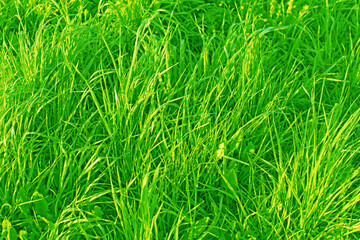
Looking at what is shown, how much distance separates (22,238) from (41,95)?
2.38ft

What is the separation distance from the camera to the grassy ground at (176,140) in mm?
1733

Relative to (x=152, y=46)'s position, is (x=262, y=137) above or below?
below

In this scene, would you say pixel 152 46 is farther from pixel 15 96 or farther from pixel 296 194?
pixel 296 194

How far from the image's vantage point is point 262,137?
7.04ft

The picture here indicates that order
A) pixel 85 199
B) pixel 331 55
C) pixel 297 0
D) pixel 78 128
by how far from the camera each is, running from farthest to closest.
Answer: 1. pixel 297 0
2. pixel 331 55
3. pixel 78 128
4. pixel 85 199

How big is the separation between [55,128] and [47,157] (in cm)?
16

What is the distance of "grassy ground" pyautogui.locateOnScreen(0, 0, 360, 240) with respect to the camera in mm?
1733

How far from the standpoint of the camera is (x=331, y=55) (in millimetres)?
2695

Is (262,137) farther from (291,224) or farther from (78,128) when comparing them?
(78,128)

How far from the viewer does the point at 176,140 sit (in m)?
1.99

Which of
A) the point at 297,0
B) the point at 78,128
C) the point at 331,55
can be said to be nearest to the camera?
the point at 78,128

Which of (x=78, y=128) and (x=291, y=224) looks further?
(x=78, y=128)

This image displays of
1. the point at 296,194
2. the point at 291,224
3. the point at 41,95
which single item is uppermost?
the point at 41,95

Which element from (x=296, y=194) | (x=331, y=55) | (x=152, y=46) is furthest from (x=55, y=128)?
(x=331, y=55)
